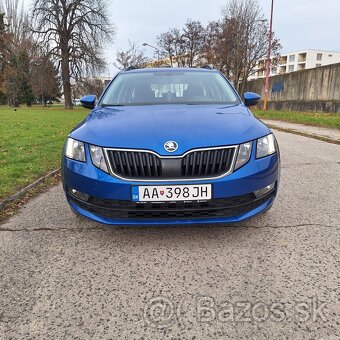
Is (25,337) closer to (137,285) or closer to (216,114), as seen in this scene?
(137,285)

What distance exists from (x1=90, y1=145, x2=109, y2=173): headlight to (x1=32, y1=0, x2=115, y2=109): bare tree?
103ft

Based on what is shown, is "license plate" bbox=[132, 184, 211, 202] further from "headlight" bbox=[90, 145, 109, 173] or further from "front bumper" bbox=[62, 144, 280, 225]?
"headlight" bbox=[90, 145, 109, 173]

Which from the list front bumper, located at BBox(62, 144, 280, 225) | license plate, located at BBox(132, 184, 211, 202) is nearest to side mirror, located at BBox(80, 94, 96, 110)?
front bumper, located at BBox(62, 144, 280, 225)

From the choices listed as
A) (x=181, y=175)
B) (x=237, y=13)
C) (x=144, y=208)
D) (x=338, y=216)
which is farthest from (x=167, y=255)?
(x=237, y=13)

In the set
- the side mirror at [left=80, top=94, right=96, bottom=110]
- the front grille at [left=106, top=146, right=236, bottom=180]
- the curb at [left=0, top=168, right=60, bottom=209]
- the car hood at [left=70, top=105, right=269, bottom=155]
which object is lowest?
the curb at [left=0, top=168, right=60, bottom=209]

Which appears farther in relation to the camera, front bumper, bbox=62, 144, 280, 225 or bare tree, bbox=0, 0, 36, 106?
bare tree, bbox=0, 0, 36, 106

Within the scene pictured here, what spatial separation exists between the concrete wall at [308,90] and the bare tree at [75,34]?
54.0 feet

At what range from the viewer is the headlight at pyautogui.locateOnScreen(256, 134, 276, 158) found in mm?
2760

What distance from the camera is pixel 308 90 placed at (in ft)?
69.8

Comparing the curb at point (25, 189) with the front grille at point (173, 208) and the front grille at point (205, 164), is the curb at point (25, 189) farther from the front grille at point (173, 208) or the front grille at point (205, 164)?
the front grille at point (205, 164)

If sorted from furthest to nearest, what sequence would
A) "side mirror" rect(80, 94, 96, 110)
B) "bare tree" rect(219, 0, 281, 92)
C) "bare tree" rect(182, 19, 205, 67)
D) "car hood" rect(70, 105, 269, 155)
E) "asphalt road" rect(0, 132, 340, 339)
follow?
"bare tree" rect(182, 19, 205, 67) < "bare tree" rect(219, 0, 281, 92) < "side mirror" rect(80, 94, 96, 110) < "car hood" rect(70, 105, 269, 155) < "asphalt road" rect(0, 132, 340, 339)

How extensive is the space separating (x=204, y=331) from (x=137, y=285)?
607 millimetres

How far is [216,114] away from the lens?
123 inches

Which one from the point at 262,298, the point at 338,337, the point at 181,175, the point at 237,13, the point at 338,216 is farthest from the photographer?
the point at 237,13
